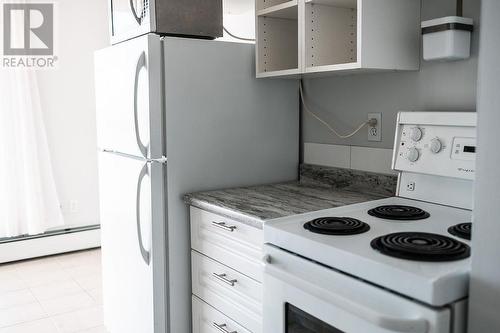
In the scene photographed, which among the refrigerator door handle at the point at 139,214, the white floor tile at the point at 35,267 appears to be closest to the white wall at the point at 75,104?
the white floor tile at the point at 35,267

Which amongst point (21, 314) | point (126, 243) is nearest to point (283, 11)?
point (126, 243)

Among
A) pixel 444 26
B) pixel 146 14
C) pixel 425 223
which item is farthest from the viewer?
pixel 146 14

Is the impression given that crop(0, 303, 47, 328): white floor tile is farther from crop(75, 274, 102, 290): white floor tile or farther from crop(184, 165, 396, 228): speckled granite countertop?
crop(184, 165, 396, 228): speckled granite countertop

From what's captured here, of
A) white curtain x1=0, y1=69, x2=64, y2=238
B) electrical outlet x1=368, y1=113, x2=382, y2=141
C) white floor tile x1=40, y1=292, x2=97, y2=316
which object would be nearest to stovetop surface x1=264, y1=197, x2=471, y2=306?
electrical outlet x1=368, y1=113, x2=382, y2=141

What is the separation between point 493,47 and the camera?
0.96 meters

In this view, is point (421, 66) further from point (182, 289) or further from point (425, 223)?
point (182, 289)

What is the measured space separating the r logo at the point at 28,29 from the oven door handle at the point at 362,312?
11.0 ft

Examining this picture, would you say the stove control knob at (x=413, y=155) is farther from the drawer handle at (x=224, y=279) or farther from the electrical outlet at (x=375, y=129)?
the drawer handle at (x=224, y=279)

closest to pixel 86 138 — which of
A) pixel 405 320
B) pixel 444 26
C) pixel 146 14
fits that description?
pixel 146 14

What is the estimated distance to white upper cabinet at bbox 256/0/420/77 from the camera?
169 centimetres

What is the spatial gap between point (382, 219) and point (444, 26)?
2.23 ft

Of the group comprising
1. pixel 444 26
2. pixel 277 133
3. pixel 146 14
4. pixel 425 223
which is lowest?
pixel 425 223

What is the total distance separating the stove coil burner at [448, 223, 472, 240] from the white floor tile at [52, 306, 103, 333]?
2.16 m

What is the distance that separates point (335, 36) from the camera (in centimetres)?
195
